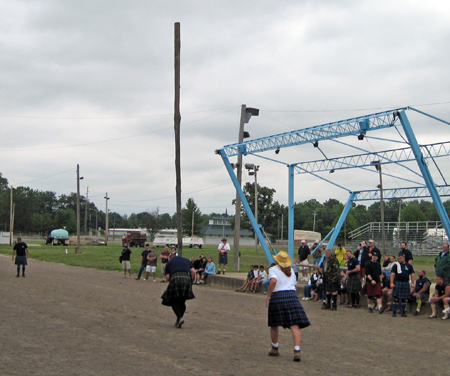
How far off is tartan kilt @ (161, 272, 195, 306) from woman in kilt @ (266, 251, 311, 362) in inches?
111

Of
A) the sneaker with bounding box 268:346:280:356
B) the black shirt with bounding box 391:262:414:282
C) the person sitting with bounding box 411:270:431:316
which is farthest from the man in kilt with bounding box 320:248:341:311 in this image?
the sneaker with bounding box 268:346:280:356

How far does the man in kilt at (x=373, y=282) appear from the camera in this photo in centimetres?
1331

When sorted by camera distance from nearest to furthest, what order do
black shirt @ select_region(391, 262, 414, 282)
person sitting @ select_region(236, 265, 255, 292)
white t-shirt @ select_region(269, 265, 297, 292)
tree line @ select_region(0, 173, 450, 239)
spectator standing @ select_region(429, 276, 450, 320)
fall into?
1. white t-shirt @ select_region(269, 265, 297, 292)
2. spectator standing @ select_region(429, 276, 450, 320)
3. black shirt @ select_region(391, 262, 414, 282)
4. person sitting @ select_region(236, 265, 255, 292)
5. tree line @ select_region(0, 173, 450, 239)

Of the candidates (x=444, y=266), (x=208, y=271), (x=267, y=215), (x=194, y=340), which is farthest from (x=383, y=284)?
(x=267, y=215)

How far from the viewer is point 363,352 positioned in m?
7.74

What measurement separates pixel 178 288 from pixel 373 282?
596cm

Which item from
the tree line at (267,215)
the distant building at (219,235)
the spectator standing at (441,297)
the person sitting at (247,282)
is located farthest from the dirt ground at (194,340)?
the distant building at (219,235)

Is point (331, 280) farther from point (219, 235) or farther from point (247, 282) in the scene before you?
point (219, 235)

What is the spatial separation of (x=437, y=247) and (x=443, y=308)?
1492 inches

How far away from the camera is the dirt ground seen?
6.40 metres

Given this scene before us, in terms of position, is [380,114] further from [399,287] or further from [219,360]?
[219,360]

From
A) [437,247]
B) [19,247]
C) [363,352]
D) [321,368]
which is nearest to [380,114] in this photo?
[363,352]

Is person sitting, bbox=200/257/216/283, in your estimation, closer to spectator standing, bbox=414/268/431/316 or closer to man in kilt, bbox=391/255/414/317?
man in kilt, bbox=391/255/414/317

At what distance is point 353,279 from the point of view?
14.0 meters
